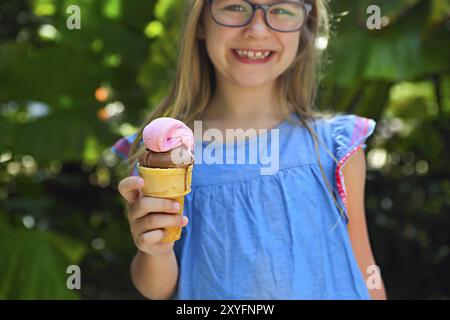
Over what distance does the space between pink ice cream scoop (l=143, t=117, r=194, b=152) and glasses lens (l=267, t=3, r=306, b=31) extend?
0.48m

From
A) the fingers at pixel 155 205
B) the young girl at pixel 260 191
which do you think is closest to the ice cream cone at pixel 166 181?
the fingers at pixel 155 205

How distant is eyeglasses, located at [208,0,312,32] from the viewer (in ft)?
5.91

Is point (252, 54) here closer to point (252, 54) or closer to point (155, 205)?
point (252, 54)

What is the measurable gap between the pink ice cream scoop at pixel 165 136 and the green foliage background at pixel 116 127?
5.40 ft

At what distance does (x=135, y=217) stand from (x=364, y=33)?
2.31 meters

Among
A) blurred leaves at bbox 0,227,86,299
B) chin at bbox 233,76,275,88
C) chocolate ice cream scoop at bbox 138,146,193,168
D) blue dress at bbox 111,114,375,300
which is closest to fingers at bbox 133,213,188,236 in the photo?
chocolate ice cream scoop at bbox 138,146,193,168

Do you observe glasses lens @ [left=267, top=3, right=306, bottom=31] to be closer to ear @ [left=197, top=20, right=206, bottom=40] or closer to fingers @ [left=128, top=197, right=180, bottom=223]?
ear @ [left=197, top=20, right=206, bottom=40]

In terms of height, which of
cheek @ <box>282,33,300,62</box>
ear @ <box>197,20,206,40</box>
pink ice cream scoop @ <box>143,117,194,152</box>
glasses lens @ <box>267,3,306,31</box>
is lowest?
pink ice cream scoop @ <box>143,117,194,152</box>

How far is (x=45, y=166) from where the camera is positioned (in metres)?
4.22

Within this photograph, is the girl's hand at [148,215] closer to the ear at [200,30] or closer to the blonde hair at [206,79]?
the blonde hair at [206,79]

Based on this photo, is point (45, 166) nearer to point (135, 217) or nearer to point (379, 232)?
point (379, 232)

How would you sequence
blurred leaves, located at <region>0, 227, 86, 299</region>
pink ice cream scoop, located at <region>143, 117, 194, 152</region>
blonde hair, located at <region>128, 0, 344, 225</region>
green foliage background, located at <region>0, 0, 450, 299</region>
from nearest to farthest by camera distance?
pink ice cream scoop, located at <region>143, 117, 194, 152</region>
blonde hair, located at <region>128, 0, 344, 225</region>
blurred leaves, located at <region>0, 227, 86, 299</region>
green foliage background, located at <region>0, 0, 450, 299</region>

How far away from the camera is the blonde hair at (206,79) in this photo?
196cm
